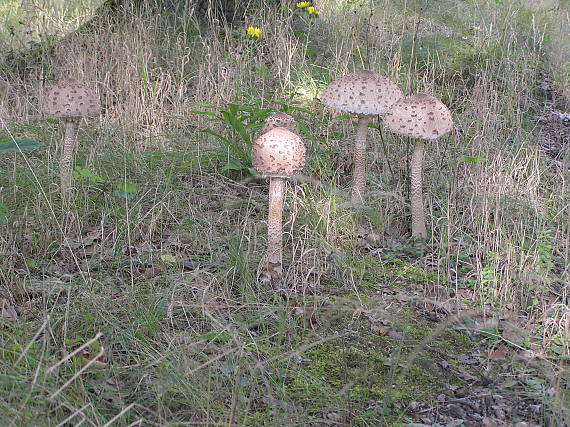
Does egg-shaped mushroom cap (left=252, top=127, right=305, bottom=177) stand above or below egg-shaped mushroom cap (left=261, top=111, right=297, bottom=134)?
below

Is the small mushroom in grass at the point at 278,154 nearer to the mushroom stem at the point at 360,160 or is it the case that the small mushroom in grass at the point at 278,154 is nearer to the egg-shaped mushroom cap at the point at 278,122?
the egg-shaped mushroom cap at the point at 278,122

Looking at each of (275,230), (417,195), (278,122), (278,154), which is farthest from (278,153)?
(417,195)

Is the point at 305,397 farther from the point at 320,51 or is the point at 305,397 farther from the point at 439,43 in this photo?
the point at 439,43

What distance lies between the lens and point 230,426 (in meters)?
2.20

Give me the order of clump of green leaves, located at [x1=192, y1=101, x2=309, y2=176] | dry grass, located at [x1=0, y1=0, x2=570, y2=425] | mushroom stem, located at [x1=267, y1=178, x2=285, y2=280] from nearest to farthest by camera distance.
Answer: dry grass, located at [x1=0, y1=0, x2=570, y2=425]
mushroom stem, located at [x1=267, y1=178, x2=285, y2=280]
clump of green leaves, located at [x1=192, y1=101, x2=309, y2=176]

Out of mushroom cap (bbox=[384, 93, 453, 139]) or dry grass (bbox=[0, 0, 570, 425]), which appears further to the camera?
mushroom cap (bbox=[384, 93, 453, 139])

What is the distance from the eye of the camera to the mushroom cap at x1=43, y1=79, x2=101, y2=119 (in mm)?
3947

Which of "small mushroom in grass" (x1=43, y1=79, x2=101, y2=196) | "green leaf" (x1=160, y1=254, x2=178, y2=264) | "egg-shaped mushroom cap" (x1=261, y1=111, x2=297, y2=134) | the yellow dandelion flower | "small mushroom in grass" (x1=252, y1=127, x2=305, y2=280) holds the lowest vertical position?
"green leaf" (x1=160, y1=254, x2=178, y2=264)

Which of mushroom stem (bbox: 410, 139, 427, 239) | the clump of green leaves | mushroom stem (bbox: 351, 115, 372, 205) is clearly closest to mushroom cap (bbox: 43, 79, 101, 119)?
the clump of green leaves

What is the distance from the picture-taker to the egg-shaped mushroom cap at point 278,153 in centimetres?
336

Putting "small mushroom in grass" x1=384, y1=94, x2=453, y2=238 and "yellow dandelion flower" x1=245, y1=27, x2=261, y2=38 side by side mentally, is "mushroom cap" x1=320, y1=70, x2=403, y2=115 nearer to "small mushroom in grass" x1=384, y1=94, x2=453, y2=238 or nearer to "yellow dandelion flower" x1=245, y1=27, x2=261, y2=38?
"small mushroom in grass" x1=384, y1=94, x2=453, y2=238

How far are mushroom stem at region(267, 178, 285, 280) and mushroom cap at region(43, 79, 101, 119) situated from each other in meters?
1.39

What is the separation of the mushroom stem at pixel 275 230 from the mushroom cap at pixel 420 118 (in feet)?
2.99

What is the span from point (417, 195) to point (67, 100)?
Answer: 8.06 feet
